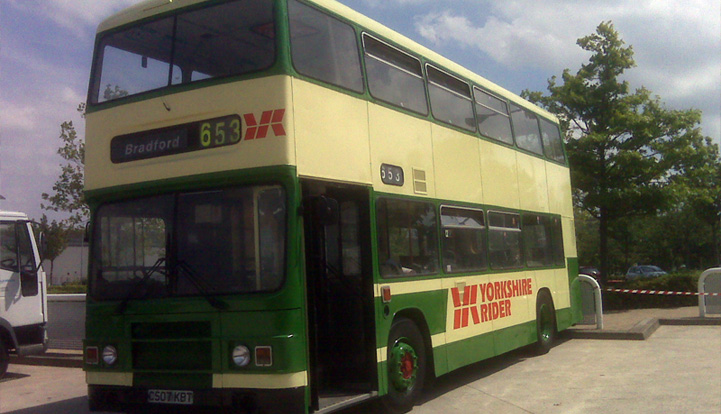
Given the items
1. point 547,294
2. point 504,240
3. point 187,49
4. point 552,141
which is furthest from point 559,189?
point 187,49

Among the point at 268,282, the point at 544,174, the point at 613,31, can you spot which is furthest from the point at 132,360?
the point at 613,31

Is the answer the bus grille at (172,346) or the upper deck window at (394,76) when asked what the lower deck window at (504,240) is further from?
the bus grille at (172,346)

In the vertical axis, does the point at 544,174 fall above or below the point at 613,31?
below

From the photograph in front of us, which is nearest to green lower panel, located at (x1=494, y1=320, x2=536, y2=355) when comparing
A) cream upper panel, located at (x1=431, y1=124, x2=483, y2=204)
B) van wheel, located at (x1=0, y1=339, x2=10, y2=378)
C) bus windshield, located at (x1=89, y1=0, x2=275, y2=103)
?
cream upper panel, located at (x1=431, y1=124, x2=483, y2=204)

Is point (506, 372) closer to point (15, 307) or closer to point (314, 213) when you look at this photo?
point (314, 213)

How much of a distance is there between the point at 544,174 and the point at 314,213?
27.4 ft

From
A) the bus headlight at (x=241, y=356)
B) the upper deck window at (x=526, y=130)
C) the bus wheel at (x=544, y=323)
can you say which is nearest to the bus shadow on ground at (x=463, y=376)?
the bus wheel at (x=544, y=323)

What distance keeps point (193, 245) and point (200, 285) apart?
39cm

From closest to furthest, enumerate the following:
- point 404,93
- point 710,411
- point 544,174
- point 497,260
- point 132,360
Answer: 1. point 132,360
2. point 710,411
3. point 404,93
4. point 497,260
5. point 544,174

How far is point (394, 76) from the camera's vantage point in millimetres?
9172

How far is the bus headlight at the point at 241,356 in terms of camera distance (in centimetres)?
660

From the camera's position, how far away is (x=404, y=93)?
9.34 meters

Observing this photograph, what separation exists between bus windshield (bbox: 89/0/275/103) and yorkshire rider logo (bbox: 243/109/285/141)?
499 millimetres

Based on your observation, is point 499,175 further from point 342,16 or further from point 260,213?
point 260,213
